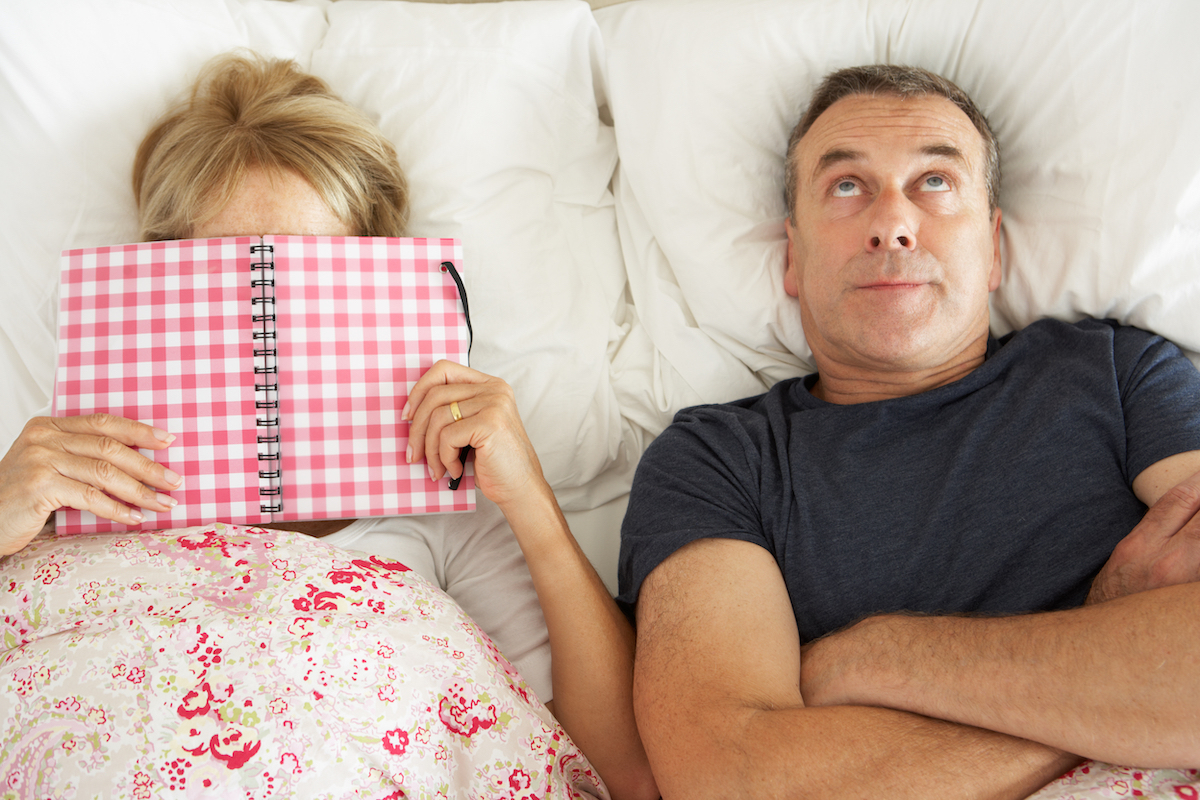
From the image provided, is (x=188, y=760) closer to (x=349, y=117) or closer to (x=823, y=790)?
(x=823, y=790)

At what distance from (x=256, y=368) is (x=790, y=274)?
1068mm

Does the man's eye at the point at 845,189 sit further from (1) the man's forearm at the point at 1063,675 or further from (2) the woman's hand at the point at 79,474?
(2) the woman's hand at the point at 79,474

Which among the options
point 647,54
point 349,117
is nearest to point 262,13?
point 349,117

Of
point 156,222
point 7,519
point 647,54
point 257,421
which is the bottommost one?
→ point 7,519

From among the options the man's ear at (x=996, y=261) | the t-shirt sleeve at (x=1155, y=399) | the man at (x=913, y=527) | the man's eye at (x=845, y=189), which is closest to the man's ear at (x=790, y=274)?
the man at (x=913, y=527)

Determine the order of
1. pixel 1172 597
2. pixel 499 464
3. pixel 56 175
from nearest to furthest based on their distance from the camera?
1. pixel 1172 597
2. pixel 499 464
3. pixel 56 175

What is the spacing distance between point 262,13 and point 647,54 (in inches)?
34.5

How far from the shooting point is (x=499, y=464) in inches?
49.0

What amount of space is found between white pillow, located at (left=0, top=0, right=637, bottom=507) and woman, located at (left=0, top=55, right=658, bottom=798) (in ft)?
0.42

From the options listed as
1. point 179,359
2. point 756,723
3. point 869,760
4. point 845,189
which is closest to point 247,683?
point 179,359

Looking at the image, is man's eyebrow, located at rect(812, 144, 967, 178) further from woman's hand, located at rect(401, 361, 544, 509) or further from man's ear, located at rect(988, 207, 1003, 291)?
woman's hand, located at rect(401, 361, 544, 509)

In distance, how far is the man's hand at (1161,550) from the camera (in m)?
1.00

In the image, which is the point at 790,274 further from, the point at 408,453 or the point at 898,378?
the point at 408,453

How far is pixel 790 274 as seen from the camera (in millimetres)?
1619
